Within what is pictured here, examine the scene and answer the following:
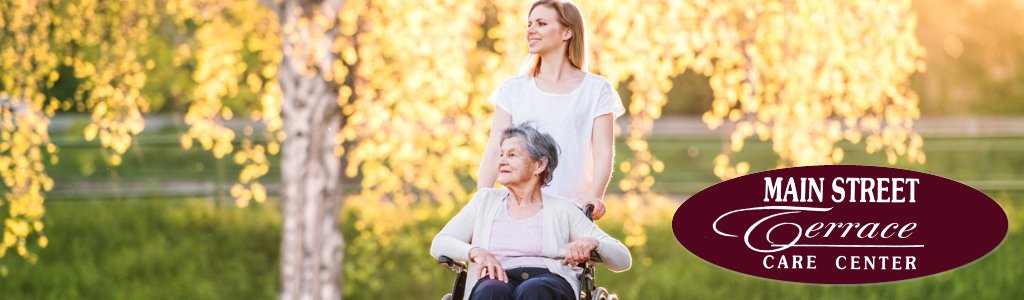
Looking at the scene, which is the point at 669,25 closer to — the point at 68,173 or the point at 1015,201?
the point at 1015,201

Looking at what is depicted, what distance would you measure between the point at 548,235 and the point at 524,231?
0.07 m

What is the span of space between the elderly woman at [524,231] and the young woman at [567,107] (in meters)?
0.12

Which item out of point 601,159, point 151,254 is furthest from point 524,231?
point 151,254

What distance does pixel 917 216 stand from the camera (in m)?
3.67

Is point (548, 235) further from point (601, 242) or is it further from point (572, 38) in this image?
point (572, 38)

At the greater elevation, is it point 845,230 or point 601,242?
point 845,230

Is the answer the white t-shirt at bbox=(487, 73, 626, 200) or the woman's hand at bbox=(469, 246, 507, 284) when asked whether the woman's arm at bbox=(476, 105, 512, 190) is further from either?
the woman's hand at bbox=(469, 246, 507, 284)

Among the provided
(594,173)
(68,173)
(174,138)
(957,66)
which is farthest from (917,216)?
(957,66)

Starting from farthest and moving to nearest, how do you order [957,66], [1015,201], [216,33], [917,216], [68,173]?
[957,66], [68,173], [1015,201], [216,33], [917,216]

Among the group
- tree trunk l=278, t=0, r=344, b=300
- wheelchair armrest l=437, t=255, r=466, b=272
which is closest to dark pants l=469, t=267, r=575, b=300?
wheelchair armrest l=437, t=255, r=466, b=272

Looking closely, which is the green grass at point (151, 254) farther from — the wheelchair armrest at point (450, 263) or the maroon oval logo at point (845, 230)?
the wheelchair armrest at point (450, 263)

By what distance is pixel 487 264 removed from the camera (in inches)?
84.8

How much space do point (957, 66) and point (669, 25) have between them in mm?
13863

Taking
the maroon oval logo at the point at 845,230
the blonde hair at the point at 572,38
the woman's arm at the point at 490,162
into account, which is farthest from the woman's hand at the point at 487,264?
the maroon oval logo at the point at 845,230
